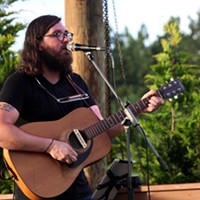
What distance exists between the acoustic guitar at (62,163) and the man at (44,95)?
0.05 metres

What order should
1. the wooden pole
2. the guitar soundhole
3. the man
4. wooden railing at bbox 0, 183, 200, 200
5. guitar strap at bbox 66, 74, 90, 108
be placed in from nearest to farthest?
the man → the guitar soundhole → guitar strap at bbox 66, 74, 90, 108 → wooden railing at bbox 0, 183, 200, 200 → the wooden pole

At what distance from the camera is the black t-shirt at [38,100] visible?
3646 millimetres

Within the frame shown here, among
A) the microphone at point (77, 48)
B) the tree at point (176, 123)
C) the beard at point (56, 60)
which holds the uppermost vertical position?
the microphone at point (77, 48)

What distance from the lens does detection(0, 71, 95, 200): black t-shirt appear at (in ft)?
12.0

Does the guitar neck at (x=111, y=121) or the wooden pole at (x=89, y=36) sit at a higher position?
the wooden pole at (x=89, y=36)

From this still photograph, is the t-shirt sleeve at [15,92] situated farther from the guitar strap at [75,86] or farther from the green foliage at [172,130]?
the green foliage at [172,130]

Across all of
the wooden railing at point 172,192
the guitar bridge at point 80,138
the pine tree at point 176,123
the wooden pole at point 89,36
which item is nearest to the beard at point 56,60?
the guitar bridge at point 80,138

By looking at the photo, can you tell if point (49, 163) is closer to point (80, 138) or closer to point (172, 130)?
point (80, 138)

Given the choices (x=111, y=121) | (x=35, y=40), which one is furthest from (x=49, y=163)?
(x=35, y=40)

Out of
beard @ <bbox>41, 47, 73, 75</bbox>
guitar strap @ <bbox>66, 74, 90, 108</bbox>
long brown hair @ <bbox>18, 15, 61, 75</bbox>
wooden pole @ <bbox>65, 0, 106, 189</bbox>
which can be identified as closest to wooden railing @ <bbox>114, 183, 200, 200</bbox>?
wooden pole @ <bbox>65, 0, 106, 189</bbox>

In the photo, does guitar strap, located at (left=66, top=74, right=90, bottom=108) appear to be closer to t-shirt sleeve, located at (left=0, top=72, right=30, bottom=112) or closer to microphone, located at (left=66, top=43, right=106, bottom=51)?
microphone, located at (left=66, top=43, right=106, bottom=51)

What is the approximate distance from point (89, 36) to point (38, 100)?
1.23 m

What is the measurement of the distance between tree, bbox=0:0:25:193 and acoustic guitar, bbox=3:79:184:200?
6.49 feet

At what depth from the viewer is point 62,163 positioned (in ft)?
12.2
